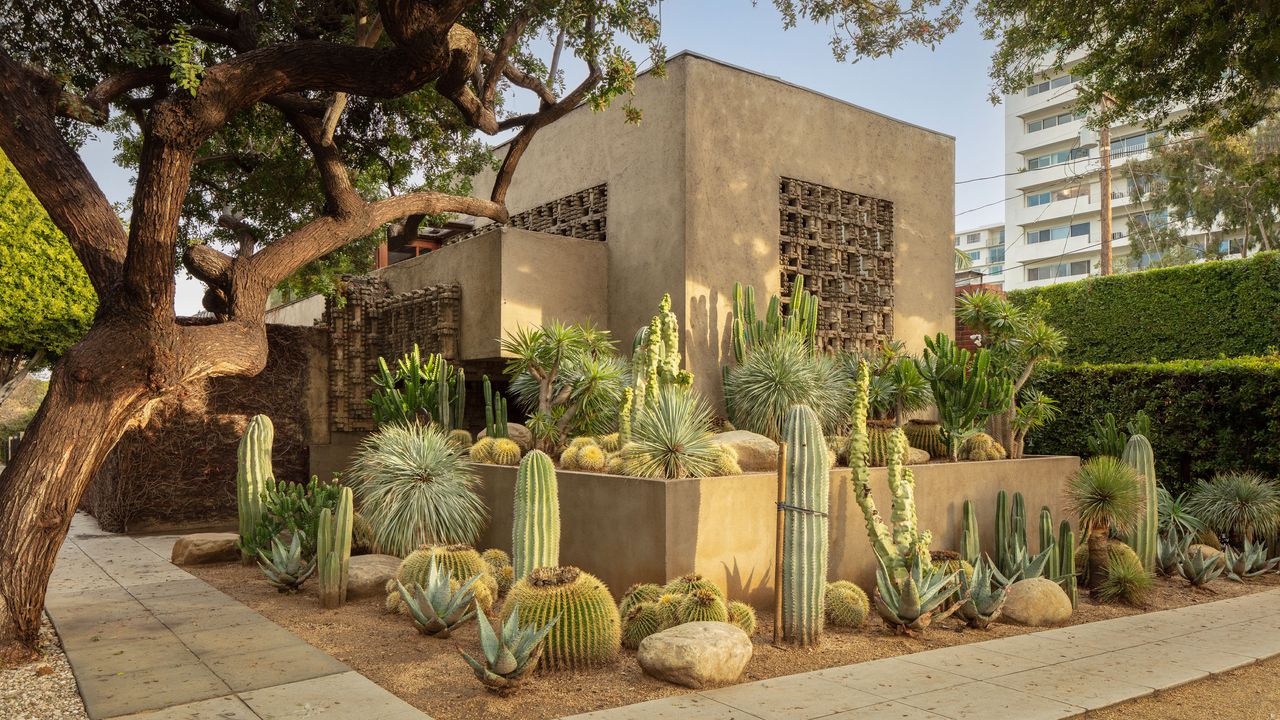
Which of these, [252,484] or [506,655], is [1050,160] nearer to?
[252,484]

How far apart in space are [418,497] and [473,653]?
8.50ft

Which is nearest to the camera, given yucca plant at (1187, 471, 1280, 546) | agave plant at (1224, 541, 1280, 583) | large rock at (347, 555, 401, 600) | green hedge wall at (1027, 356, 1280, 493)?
large rock at (347, 555, 401, 600)

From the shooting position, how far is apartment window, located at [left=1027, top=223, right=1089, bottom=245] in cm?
5006

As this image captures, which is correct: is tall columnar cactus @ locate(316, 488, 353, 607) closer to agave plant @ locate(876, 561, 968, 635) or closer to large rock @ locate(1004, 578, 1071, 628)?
agave plant @ locate(876, 561, 968, 635)

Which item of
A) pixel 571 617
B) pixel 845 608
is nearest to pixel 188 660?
pixel 571 617

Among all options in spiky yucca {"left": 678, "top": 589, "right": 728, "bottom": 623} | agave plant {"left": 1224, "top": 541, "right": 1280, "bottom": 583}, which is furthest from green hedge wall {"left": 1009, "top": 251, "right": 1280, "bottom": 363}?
spiky yucca {"left": 678, "top": 589, "right": 728, "bottom": 623}

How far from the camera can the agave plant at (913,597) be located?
6.46 meters

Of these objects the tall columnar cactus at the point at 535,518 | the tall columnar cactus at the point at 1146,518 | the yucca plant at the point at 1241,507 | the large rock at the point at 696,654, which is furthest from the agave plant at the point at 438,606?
the yucca plant at the point at 1241,507

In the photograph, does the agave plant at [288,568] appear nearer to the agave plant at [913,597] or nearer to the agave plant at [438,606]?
the agave plant at [438,606]

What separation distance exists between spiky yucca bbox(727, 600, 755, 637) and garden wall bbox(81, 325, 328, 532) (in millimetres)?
8782

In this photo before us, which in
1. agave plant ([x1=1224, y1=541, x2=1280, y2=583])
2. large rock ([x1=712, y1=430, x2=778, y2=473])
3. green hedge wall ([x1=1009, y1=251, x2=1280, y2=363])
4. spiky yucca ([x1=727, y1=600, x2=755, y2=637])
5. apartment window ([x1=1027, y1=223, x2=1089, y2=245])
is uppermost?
apartment window ([x1=1027, y1=223, x2=1089, y2=245])

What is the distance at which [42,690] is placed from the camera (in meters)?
5.02

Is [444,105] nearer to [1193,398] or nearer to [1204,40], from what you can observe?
[1204,40]

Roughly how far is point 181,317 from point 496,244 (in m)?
4.64
